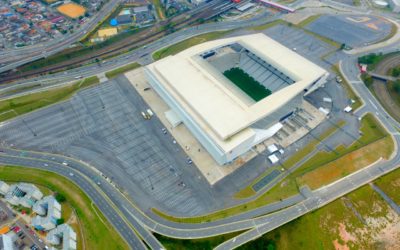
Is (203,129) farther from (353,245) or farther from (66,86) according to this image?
(66,86)

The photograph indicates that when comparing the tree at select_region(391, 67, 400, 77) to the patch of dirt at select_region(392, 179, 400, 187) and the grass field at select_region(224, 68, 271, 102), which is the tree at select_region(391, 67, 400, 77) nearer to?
the patch of dirt at select_region(392, 179, 400, 187)

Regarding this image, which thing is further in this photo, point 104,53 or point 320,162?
point 104,53

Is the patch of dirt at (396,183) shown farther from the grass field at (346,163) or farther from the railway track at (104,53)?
the railway track at (104,53)

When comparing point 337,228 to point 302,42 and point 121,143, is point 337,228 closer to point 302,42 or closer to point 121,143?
point 121,143

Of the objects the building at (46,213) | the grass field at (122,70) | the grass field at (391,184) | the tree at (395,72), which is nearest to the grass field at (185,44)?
the grass field at (122,70)

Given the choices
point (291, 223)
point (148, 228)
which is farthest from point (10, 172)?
point (291, 223)

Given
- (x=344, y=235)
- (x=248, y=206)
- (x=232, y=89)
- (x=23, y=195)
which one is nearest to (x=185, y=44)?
(x=232, y=89)
